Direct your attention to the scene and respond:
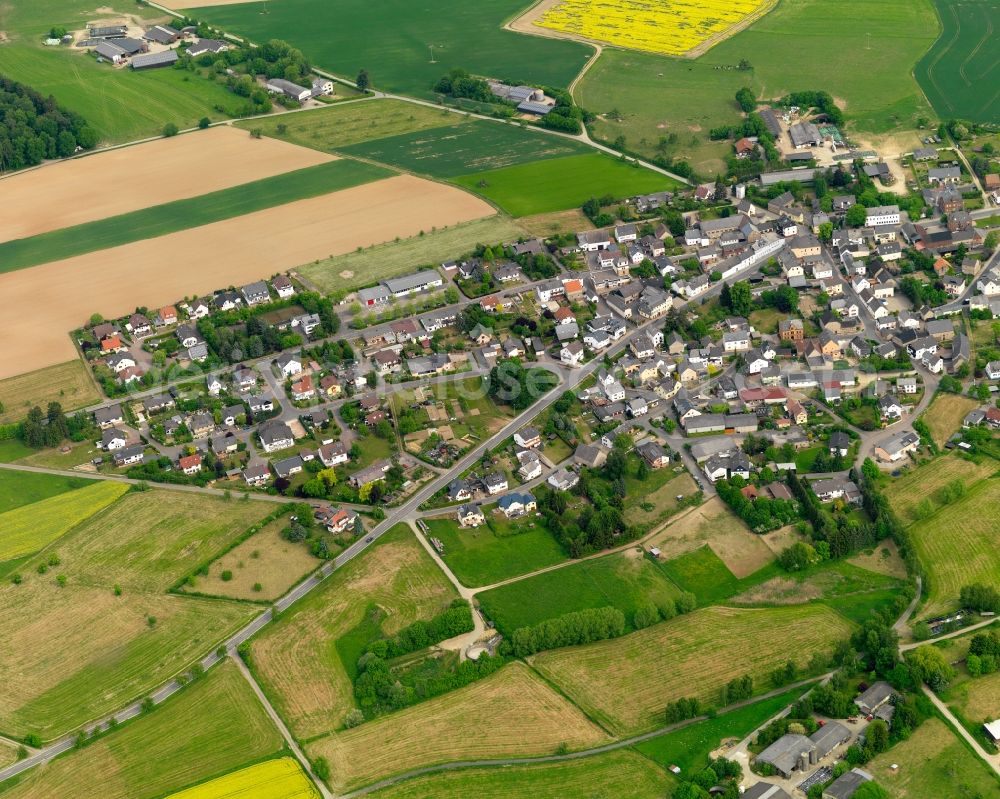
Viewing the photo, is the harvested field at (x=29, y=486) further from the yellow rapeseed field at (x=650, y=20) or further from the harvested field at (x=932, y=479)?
the yellow rapeseed field at (x=650, y=20)

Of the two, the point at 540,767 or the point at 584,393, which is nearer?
the point at 540,767

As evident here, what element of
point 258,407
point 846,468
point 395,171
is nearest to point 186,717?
point 258,407

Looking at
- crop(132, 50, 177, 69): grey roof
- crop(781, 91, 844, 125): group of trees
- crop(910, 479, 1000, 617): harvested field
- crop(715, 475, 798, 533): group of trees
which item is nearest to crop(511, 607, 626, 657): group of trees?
crop(715, 475, 798, 533): group of trees

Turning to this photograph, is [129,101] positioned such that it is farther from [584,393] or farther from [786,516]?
[786,516]

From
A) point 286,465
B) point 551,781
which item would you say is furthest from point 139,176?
point 551,781

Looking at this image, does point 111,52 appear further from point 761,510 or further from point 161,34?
point 761,510

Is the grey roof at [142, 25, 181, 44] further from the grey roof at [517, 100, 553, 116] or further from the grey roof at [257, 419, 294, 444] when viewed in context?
the grey roof at [257, 419, 294, 444]
